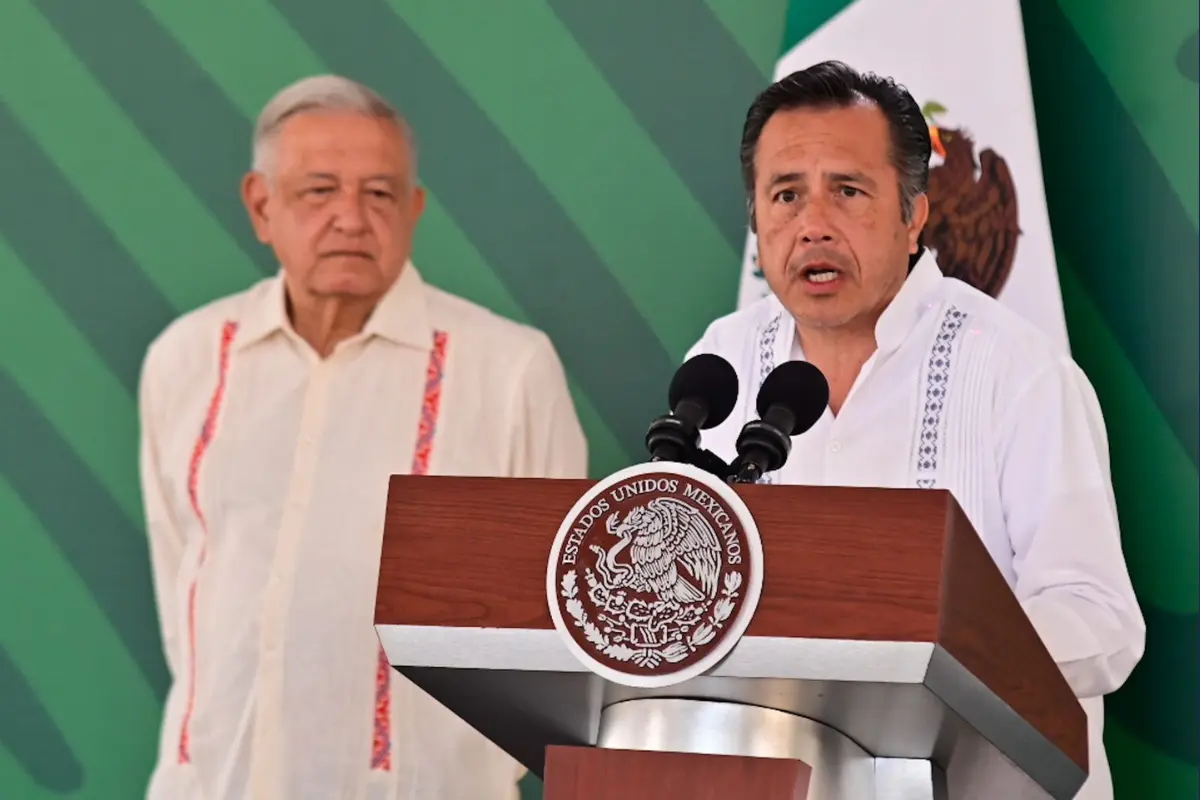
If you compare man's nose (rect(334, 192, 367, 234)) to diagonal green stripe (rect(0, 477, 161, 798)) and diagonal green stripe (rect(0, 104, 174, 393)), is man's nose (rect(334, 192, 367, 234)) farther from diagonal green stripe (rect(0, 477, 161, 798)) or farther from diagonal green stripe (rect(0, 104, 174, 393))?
diagonal green stripe (rect(0, 477, 161, 798))

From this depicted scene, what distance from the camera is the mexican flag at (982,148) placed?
2967mm

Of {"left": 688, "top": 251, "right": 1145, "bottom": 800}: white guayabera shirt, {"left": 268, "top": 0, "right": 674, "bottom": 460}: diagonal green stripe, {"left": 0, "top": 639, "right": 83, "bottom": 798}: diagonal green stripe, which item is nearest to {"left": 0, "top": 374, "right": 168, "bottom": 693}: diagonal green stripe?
{"left": 0, "top": 639, "right": 83, "bottom": 798}: diagonal green stripe

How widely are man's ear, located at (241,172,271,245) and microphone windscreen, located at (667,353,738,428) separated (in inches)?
76.3

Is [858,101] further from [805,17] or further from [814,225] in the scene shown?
[805,17]

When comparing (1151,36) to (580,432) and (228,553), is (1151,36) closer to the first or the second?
(580,432)

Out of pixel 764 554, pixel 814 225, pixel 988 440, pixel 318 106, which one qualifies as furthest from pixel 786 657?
pixel 318 106

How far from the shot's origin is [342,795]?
3.03m

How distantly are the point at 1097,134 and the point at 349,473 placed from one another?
1.50 metres

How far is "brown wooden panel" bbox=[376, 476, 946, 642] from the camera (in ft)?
4.35

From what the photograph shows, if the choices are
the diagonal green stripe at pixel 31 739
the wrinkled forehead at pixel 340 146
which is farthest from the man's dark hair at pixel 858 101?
the diagonal green stripe at pixel 31 739

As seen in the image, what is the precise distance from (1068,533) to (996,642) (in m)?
0.58

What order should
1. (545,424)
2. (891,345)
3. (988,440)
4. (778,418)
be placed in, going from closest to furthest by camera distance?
(778,418) < (988,440) < (891,345) < (545,424)

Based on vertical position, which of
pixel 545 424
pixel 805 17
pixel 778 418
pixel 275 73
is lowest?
pixel 778 418

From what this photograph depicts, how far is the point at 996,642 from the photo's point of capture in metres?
1.45
